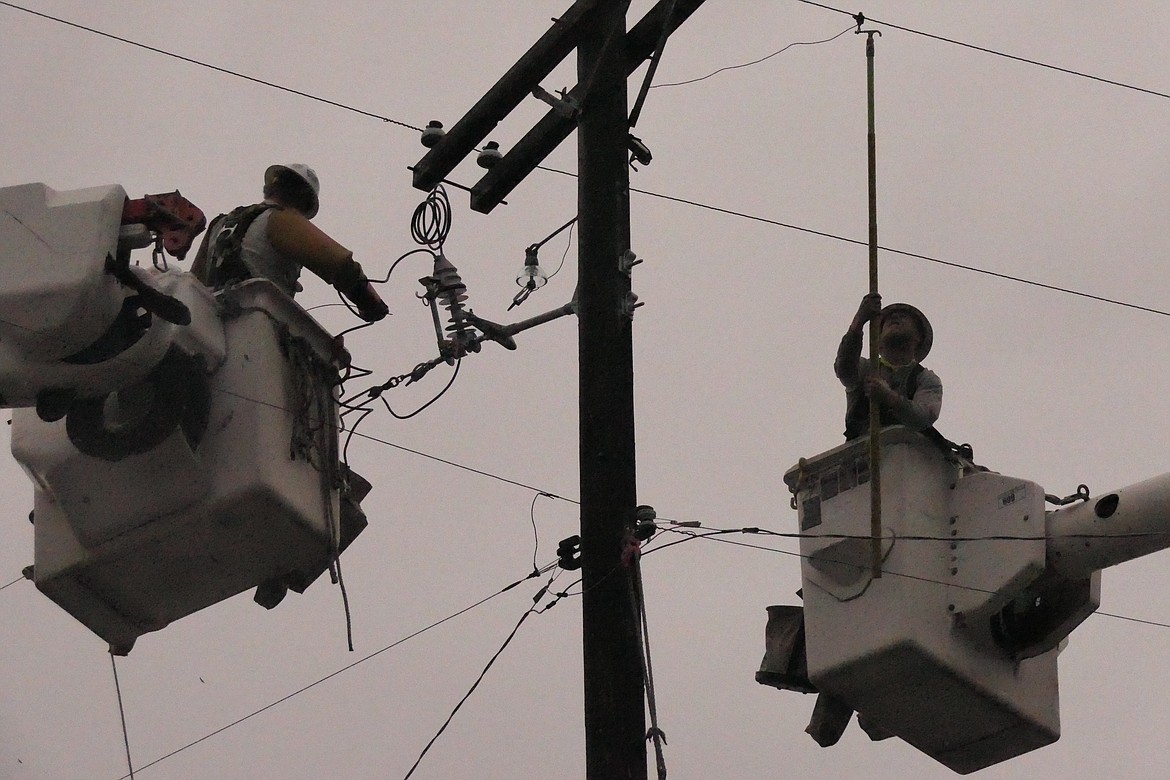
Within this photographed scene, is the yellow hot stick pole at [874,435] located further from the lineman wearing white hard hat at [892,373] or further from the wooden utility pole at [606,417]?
the wooden utility pole at [606,417]

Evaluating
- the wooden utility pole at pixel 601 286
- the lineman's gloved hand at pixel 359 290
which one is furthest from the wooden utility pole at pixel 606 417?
the lineman's gloved hand at pixel 359 290

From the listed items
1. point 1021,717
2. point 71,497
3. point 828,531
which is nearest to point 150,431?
point 71,497

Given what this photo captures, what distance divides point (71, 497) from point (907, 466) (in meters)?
3.46

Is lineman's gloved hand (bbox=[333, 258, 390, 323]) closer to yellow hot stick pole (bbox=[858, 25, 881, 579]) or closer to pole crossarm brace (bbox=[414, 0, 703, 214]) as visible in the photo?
pole crossarm brace (bbox=[414, 0, 703, 214])

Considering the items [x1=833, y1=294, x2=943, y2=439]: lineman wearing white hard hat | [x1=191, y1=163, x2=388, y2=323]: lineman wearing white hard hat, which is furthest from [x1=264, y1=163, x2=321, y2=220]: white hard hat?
[x1=833, y1=294, x2=943, y2=439]: lineman wearing white hard hat

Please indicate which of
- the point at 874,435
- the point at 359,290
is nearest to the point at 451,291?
the point at 359,290

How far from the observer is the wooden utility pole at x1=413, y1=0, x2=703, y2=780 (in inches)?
314

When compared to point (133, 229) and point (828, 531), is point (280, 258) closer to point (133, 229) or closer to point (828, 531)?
point (133, 229)

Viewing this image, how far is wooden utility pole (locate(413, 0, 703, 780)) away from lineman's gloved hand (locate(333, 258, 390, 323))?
0.79 m

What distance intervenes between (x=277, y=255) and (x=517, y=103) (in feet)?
4.01

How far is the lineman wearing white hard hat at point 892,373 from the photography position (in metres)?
9.09

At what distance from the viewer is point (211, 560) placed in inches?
343

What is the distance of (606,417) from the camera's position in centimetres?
835

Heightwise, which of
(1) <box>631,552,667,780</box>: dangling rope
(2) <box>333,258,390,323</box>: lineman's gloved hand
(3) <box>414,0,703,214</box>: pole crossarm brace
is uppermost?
(3) <box>414,0,703,214</box>: pole crossarm brace
